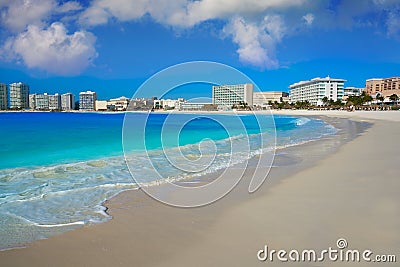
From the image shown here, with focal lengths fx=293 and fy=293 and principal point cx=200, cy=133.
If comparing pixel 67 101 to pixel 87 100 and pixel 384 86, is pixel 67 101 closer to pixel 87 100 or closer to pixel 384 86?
pixel 87 100

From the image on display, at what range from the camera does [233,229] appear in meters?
4.04

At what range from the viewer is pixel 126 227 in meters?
4.22

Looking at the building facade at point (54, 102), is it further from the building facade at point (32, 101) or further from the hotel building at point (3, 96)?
the hotel building at point (3, 96)

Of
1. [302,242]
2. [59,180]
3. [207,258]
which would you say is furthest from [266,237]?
[59,180]

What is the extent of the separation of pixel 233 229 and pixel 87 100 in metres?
207

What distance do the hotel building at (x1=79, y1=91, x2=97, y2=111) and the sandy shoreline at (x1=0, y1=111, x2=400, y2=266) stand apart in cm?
20115

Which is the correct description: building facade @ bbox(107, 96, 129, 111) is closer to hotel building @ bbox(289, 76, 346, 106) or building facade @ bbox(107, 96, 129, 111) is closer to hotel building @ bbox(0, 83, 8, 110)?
hotel building @ bbox(0, 83, 8, 110)

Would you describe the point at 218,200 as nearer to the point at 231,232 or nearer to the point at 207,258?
the point at 231,232

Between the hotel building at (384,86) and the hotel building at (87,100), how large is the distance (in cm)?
16019

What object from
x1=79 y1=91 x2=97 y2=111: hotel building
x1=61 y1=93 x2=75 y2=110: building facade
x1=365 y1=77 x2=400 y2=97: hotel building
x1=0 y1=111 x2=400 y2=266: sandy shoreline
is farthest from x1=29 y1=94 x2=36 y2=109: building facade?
x1=0 y1=111 x2=400 y2=266: sandy shoreline

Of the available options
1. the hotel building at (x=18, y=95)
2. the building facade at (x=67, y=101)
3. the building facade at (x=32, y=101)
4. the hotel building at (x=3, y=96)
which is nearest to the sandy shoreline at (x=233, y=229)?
the hotel building at (x=3, y=96)

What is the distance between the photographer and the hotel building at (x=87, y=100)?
194m

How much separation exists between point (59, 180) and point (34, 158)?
6.64 meters

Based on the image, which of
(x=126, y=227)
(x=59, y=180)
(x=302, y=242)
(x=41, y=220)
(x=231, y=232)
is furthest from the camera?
(x=59, y=180)
